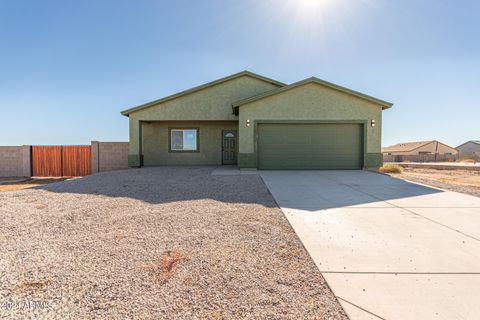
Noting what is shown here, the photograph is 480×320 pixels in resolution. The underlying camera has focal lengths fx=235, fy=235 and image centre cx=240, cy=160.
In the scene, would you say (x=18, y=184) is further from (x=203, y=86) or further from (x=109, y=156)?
(x=203, y=86)

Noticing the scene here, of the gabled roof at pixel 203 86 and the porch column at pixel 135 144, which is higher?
the gabled roof at pixel 203 86

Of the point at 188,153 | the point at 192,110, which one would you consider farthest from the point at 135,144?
the point at 192,110

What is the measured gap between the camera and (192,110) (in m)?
14.1

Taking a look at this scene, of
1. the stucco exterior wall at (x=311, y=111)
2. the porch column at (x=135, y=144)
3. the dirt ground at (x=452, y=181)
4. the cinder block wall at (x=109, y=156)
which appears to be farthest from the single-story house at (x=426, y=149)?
the cinder block wall at (x=109, y=156)

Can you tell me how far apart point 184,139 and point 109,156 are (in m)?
4.86

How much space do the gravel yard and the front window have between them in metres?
9.80

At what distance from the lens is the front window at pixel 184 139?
1513 cm

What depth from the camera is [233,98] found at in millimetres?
A: 14344

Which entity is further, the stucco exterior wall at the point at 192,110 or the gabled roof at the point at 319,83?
the stucco exterior wall at the point at 192,110

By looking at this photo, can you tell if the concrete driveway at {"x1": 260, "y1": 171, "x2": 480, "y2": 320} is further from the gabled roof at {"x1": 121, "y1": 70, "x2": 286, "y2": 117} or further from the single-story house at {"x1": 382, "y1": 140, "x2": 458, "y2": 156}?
the single-story house at {"x1": 382, "y1": 140, "x2": 458, "y2": 156}

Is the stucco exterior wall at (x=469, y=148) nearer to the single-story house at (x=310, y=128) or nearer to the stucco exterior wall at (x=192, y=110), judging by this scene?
the single-story house at (x=310, y=128)

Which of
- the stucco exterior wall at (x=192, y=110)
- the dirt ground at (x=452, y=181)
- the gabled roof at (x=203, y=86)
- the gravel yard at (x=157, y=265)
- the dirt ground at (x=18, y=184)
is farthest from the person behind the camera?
the stucco exterior wall at (x=192, y=110)

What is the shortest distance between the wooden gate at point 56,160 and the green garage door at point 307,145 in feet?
38.5

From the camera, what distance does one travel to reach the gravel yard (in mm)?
2104
